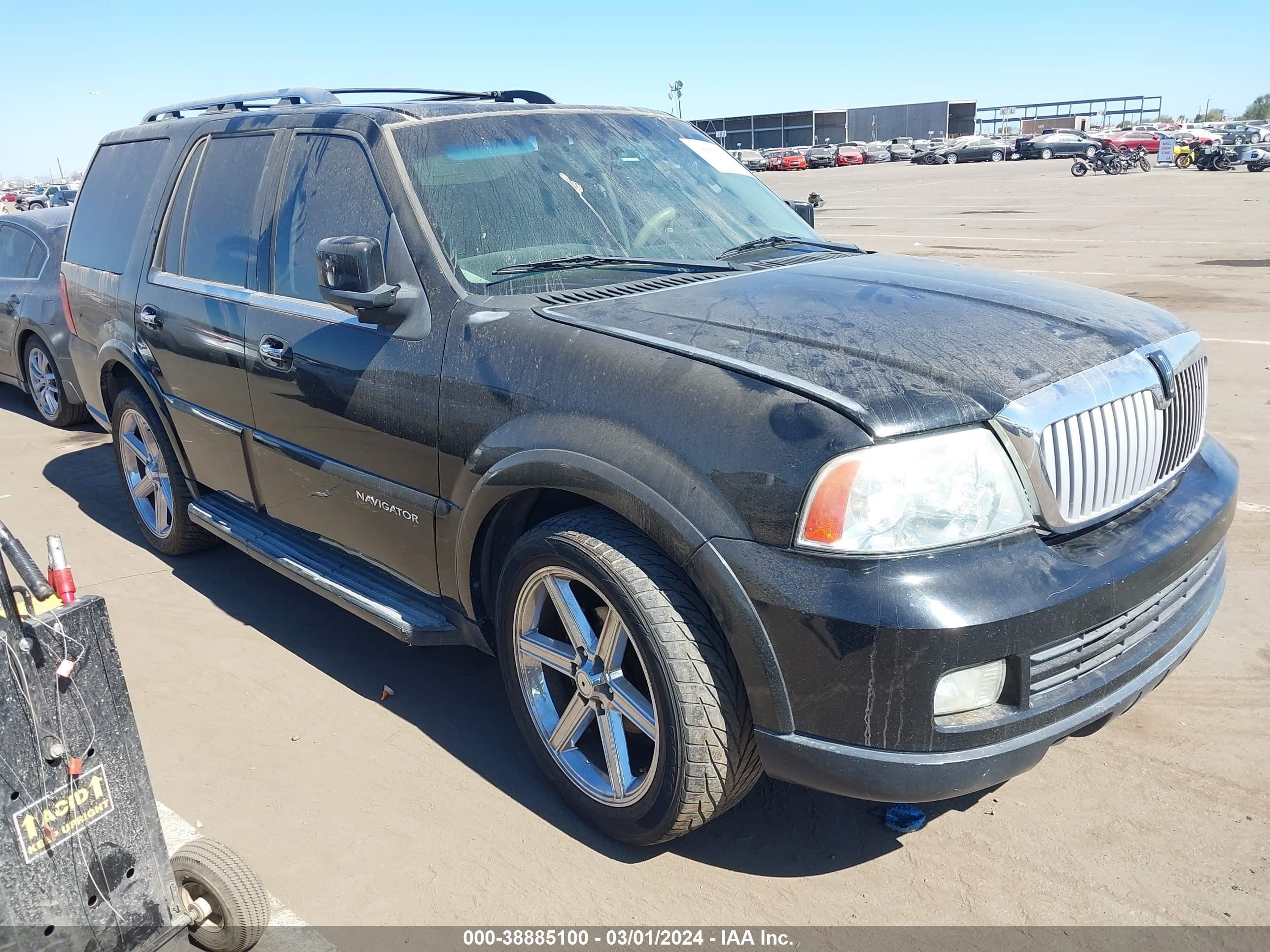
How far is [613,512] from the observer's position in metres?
2.74

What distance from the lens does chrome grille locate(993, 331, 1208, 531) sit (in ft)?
7.73

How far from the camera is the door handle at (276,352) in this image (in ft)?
12.1

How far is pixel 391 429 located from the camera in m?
3.27

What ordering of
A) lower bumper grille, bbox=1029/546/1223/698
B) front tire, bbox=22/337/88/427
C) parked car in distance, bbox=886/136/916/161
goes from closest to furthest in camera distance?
1. lower bumper grille, bbox=1029/546/1223/698
2. front tire, bbox=22/337/88/427
3. parked car in distance, bbox=886/136/916/161

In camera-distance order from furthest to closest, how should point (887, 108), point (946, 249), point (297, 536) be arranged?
point (887, 108) → point (946, 249) → point (297, 536)

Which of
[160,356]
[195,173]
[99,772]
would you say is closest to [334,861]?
[99,772]

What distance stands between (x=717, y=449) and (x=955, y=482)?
554 millimetres

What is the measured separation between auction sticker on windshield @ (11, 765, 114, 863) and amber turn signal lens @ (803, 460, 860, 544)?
166cm

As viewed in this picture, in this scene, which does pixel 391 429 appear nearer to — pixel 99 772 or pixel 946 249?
pixel 99 772

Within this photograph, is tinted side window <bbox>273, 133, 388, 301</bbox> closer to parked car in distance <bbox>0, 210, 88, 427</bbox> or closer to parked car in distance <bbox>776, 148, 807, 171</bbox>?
parked car in distance <bbox>0, 210, 88, 427</bbox>

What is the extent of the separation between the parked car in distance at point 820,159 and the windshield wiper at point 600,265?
2569 inches

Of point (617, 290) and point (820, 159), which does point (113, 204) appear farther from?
point (820, 159)

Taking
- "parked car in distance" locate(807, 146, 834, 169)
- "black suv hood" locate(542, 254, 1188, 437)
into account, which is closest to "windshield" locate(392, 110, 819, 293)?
"black suv hood" locate(542, 254, 1188, 437)

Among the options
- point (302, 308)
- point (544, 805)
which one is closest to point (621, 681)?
point (544, 805)
